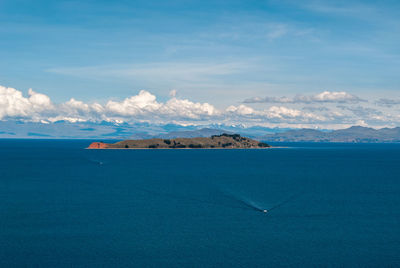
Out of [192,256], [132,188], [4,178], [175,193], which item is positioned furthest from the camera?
[4,178]

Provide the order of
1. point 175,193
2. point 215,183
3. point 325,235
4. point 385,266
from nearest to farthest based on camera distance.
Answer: point 385,266 → point 325,235 → point 175,193 → point 215,183

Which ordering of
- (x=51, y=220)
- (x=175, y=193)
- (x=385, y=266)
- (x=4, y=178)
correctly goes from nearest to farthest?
(x=385, y=266) → (x=51, y=220) → (x=175, y=193) → (x=4, y=178)

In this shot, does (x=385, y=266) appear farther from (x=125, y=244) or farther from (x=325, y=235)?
(x=125, y=244)

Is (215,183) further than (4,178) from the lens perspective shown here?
No

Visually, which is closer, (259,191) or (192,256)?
(192,256)

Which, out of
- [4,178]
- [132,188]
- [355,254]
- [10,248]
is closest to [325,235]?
[355,254]

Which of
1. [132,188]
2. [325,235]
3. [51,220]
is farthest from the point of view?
[132,188]

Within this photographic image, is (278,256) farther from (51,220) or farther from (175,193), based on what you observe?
(175,193)

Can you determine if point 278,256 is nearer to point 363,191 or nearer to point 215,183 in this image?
point 363,191

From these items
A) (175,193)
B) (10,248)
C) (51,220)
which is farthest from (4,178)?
(10,248)
